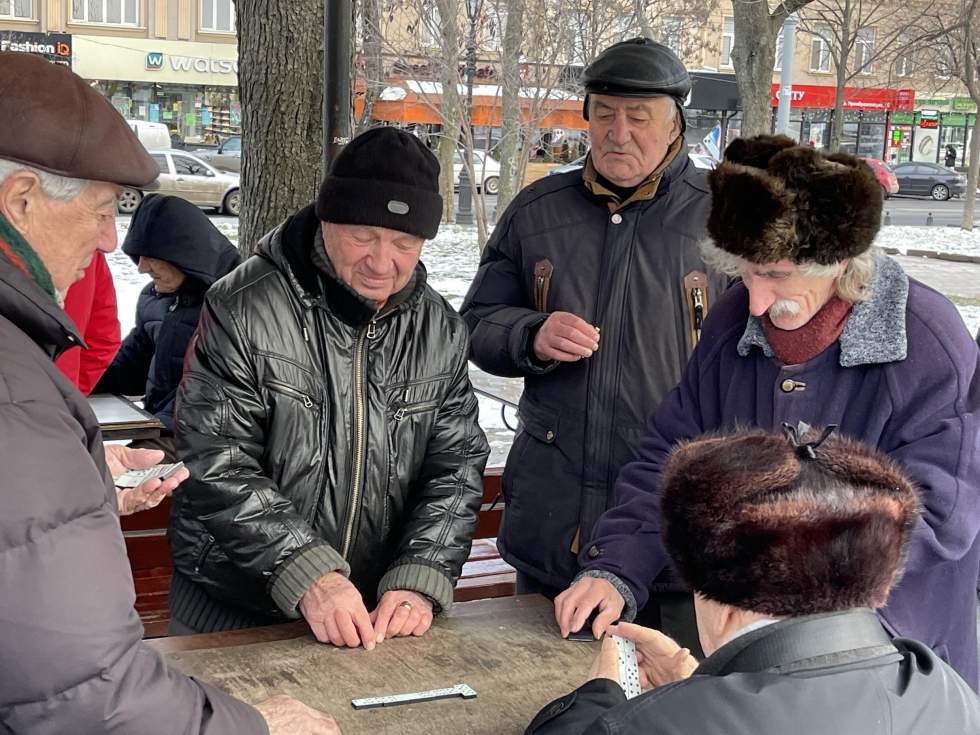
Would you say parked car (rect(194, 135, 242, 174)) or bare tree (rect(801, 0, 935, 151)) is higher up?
bare tree (rect(801, 0, 935, 151))

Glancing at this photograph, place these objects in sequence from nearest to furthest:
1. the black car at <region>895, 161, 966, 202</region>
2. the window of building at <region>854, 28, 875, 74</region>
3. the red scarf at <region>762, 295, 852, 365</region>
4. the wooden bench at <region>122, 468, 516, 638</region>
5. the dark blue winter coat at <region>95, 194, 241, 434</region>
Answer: the red scarf at <region>762, 295, 852, 365</region> → the wooden bench at <region>122, 468, 516, 638</region> → the dark blue winter coat at <region>95, 194, 241, 434</region> → the window of building at <region>854, 28, 875, 74</region> → the black car at <region>895, 161, 966, 202</region>

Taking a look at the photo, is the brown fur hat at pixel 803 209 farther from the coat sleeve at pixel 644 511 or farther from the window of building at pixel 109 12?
the window of building at pixel 109 12

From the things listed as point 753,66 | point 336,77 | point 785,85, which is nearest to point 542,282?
point 336,77

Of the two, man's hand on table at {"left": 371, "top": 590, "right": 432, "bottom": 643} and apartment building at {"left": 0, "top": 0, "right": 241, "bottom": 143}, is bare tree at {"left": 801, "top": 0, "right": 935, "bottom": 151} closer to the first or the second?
man's hand on table at {"left": 371, "top": 590, "right": 432, "bottom": 643}

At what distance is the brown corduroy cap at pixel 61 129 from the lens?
5.56ft

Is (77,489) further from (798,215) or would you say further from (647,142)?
(647,142)

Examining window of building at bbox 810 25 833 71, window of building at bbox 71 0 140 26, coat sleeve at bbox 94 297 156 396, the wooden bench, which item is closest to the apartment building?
window of building at bbox 71 0 140 26

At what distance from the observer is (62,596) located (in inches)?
55.9

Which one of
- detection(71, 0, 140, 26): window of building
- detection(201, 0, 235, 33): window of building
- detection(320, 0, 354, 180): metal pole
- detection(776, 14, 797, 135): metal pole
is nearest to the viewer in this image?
detection(320, 0, 354, 180): metal pole

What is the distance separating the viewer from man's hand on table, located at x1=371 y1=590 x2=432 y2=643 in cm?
233

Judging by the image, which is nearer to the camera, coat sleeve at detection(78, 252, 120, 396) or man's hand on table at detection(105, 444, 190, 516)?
man's hand on table at detection(105, 444, 190, 516)

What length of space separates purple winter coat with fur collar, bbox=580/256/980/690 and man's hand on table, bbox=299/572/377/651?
49 centimetres

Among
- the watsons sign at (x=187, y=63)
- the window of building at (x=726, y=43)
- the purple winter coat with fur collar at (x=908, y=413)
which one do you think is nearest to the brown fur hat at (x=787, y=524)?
the purple winter coat with fur collar at (x=908, y=413)

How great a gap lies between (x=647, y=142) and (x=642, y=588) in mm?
1208
